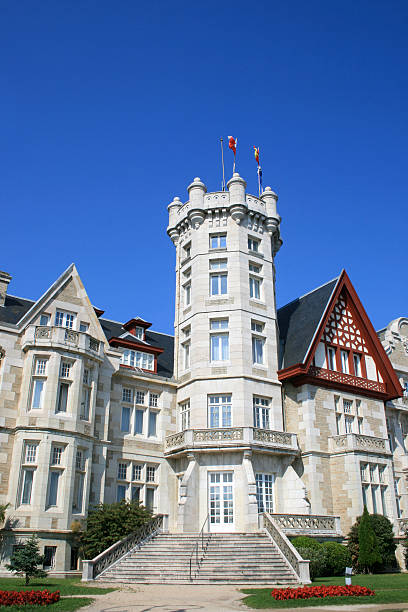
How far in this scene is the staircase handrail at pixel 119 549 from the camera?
21034 mm

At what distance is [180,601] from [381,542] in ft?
48.4

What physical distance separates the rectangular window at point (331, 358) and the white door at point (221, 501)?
29.9ft

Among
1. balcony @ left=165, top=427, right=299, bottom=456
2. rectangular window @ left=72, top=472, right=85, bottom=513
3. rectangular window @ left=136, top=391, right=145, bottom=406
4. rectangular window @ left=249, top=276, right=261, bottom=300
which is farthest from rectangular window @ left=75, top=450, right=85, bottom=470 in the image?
rectangular window @ left=249, top=276, right=261, bottom=300

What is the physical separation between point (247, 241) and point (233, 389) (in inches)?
356

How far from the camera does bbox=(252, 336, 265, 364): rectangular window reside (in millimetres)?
31109

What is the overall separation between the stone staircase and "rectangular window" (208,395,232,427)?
19.9 ft

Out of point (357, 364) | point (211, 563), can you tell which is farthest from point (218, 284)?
point (211, 563)

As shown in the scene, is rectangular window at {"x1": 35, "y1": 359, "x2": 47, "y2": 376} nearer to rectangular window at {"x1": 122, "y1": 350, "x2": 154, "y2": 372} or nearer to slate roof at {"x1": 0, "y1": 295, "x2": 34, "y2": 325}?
slate roof at {"x1": 0, "y1": 295, "x2": 34, "y2": 325}

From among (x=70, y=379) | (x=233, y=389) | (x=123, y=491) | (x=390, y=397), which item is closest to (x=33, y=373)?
(x=70, y=379)

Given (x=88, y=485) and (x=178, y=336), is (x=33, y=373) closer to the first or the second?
(x=88, y=485)

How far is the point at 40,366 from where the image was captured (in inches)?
1043

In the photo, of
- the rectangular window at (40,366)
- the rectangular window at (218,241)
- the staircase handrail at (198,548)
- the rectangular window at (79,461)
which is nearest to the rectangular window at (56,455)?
the rectangular window at (79,461)

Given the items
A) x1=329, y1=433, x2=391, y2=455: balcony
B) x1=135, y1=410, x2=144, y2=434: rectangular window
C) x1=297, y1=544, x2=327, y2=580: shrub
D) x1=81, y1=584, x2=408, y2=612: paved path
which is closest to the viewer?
x1=81, y1=584, x2=408, y2=612: paved path

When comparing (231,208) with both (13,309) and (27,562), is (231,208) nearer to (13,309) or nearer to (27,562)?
(13,309)
